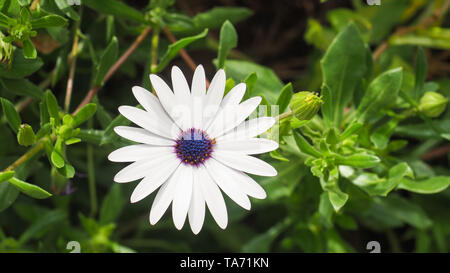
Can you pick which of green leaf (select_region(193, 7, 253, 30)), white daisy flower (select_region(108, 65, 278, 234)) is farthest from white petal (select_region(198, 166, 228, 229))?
green leaf (select_region(193, 7, 253, 30))

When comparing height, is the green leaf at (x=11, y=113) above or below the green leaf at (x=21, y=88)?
below

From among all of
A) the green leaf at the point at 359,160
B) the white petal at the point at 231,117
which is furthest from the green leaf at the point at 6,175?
the green leaf at the point at 359,160

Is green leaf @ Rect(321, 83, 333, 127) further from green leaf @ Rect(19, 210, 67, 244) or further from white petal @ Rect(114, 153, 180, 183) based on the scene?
green leaf @ Rect(19, 210, 67, 244)

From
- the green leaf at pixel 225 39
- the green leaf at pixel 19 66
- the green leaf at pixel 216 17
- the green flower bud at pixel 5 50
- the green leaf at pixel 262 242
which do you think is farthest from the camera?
the green leaf at pixel 262 242

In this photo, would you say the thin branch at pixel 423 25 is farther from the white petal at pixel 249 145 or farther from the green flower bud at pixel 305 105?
the white petal at pixel 249 145

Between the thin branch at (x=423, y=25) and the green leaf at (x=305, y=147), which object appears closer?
the green leaf at (x=305, y=147)

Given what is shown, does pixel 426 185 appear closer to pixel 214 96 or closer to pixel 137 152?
pixel 214 96

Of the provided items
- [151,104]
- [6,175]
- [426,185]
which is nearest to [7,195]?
[6,175]
